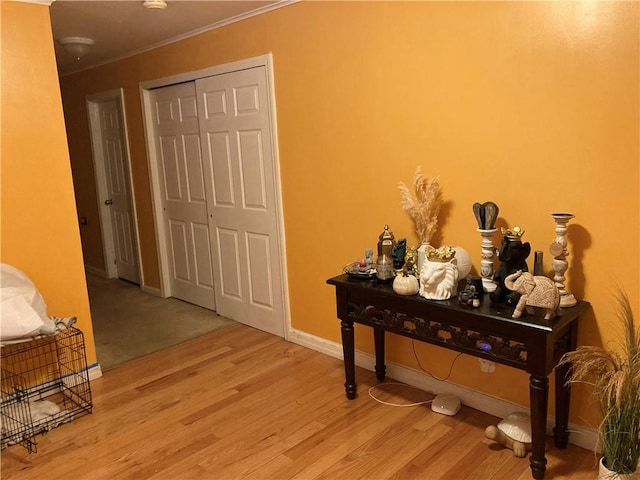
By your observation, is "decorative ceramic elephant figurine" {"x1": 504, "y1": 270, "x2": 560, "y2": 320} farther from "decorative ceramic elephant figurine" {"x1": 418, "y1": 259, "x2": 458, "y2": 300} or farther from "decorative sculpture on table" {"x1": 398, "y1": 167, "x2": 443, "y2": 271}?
"decorative sculpture on table" {"x1": 398, "y1": 167, "x2": 443, "y2": 271}

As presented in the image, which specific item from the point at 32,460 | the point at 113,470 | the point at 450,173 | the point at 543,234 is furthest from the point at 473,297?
the point at 32,460

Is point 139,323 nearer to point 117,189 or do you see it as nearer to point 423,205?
point 117,189

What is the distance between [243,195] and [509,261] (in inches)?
85.1

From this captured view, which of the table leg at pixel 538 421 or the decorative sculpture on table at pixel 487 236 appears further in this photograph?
the decorative sculpture on table at pixel 487 236

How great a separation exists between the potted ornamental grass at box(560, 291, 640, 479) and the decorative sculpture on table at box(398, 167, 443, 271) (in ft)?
2.96

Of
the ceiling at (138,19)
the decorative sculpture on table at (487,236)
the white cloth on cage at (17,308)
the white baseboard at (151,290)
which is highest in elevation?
the ceiling at (138,19)

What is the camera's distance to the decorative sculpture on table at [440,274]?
2.37 m

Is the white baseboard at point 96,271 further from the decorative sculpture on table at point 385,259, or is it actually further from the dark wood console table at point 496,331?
the decorative sculpture on table at point 385,259

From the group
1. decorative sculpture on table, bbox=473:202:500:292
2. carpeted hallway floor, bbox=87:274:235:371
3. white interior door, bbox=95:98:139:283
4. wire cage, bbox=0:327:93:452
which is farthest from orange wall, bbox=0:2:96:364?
decorative sculpture on table, bbox=473:202:500:292

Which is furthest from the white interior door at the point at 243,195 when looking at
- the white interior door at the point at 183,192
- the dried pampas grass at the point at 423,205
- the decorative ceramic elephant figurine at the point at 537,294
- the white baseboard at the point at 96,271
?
the white baseboard at the point at 96,271

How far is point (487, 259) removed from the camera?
239 cm

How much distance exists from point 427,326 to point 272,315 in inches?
65.1

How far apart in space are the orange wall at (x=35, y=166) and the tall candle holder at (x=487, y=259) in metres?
2.34

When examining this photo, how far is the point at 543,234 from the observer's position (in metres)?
2.36
